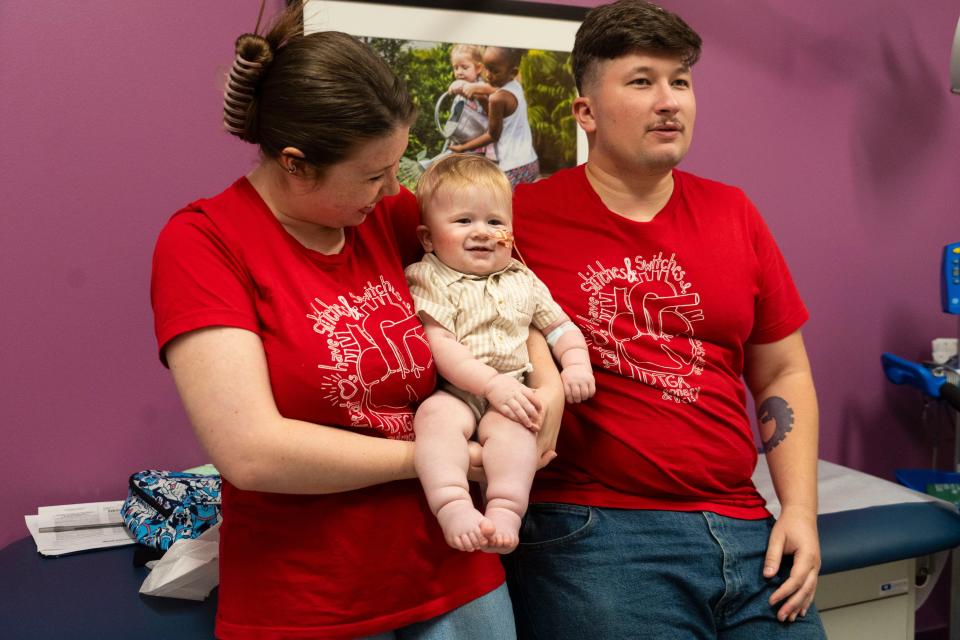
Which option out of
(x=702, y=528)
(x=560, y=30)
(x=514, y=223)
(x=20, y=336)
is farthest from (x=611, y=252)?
(x=20, y=336)

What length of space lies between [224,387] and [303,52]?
0.49 m

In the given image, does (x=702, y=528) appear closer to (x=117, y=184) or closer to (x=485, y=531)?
(x=485, y=531)

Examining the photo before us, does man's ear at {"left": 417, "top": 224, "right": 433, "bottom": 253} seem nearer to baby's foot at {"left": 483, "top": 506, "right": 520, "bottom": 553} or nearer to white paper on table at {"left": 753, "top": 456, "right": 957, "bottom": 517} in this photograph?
baby's foot at {"left": 483, "top": 506, "right": 520, "bottom": 553}

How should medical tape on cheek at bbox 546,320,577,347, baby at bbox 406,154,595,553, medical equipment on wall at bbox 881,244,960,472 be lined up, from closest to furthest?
1. baby at bbox 406,154,595,553
2. medical tape on cheek at bbox 546,320,577,347
3. medical equipment on wall at bbox 881,244,960,472

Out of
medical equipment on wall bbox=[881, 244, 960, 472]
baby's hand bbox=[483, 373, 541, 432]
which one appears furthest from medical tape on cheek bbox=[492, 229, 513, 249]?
medical equipment on wall bbox=[881, 244, 960, 472]

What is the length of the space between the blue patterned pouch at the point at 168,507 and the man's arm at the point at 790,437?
1130 millimetres

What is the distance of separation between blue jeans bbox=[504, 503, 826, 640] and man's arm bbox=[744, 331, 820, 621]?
0.18 ft

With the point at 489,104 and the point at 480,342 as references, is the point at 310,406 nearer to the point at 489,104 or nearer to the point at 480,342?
the point at 480,342

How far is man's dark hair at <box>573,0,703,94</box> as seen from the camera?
1553 millimetres

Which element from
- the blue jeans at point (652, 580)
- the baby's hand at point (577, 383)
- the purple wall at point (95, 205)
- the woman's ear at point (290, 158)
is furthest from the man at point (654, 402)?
the purple wall at point (95, 205)

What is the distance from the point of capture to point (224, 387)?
3.76 feet

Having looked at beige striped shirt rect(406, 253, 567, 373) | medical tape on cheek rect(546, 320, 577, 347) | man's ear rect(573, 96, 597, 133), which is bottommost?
medical tape on cheek rect(546, 320, 577, 347)

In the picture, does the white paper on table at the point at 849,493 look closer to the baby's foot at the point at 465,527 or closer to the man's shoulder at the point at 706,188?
the man's shoulder at the point at 706,188

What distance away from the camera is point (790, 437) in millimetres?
1686
